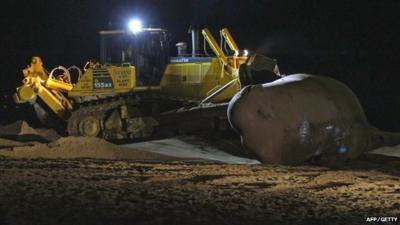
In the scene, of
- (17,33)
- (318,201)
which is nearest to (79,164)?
(318,201)

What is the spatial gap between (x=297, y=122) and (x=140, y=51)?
279 inches

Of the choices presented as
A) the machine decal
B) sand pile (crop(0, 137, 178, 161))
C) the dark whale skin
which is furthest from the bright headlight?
the dark whale skin

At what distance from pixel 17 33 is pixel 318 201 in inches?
1736

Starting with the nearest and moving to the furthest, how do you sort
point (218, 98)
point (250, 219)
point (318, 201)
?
point (250, 219) → point (318, 201) → point (218, 98)

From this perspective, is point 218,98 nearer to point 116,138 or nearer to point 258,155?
point 116,138

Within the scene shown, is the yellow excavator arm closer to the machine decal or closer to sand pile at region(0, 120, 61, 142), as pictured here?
sand pile at region(0, 120, 61, 142)

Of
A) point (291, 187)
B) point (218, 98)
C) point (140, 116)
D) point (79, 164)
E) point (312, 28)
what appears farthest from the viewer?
point (312, 28)

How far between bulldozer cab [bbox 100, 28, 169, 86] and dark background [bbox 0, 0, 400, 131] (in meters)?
14.0

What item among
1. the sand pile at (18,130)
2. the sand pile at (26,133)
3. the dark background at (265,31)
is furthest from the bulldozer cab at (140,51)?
the dark background at (265,31)

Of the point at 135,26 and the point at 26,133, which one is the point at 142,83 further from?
the point at 26,133

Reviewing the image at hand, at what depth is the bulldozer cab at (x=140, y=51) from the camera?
16.7 meters

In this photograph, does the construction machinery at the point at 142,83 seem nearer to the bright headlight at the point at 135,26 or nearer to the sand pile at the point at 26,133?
the bright headlight at the point at 135,26

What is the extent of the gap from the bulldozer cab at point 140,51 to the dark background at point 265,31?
1401 centimetres

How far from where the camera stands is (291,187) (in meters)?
8.39
